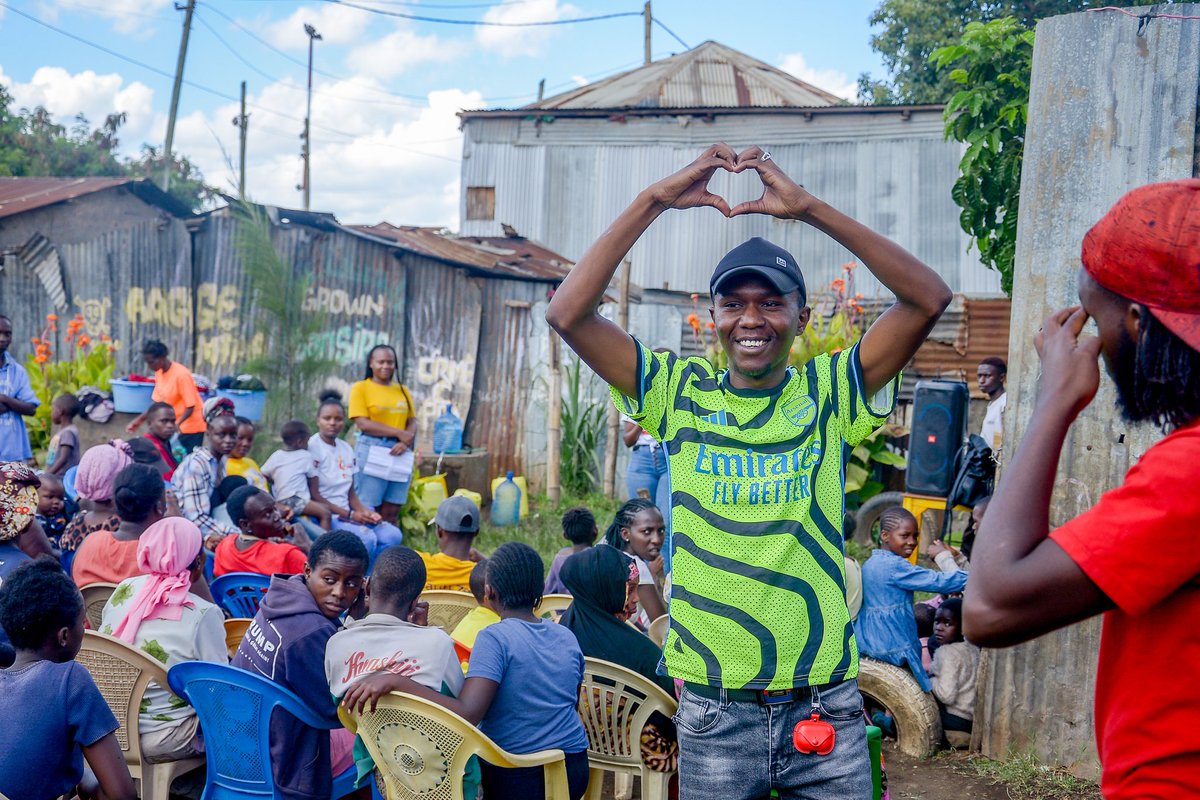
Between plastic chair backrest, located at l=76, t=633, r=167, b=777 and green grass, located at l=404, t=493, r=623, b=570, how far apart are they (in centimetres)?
459

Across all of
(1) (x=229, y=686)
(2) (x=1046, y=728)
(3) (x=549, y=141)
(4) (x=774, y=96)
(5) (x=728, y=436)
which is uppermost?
(4) (x=774, y=96)

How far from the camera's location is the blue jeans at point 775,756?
2.34 metres

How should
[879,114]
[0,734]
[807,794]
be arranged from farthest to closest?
1. [879,114]
2. [0,734]
3. [807,794]

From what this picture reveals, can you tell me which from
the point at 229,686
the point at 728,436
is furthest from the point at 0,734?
the point at 728,436

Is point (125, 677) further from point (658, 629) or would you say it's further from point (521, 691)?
point (658, 629)

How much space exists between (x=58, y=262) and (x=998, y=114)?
12287 mm

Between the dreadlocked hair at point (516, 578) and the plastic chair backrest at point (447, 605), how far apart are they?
1168 mm

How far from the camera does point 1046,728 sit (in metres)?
4.69

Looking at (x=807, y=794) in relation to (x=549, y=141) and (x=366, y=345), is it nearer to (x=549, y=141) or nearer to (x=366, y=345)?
(x=366, y=345)

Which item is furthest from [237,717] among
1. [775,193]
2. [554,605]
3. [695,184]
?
[775,193]

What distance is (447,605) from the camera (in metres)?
4.99

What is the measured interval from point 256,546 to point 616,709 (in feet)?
7.25

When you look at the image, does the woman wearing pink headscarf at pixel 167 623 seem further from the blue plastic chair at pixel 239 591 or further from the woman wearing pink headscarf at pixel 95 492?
the woman wearing pink headscarf at pixel 95 492

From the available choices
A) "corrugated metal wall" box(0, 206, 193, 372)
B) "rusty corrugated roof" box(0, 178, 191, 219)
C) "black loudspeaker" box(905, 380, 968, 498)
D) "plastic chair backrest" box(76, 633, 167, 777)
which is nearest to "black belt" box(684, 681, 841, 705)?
"plastic chair backrest" box(76, 633, 167, 777)
